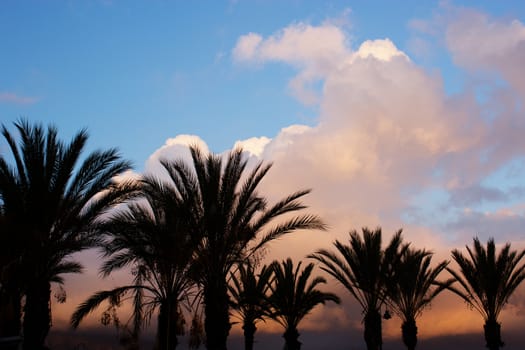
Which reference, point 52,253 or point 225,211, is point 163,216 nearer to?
point 225,211

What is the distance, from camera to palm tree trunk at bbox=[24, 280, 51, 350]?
16469mm

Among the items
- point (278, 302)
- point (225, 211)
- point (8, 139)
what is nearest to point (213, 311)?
point (225, 211)

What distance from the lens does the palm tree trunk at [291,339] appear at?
30.9 meters

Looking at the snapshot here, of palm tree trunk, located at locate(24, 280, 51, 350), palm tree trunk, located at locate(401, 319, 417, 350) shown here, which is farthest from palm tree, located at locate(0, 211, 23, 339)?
palm tree trunk, located at locate(401, 319, 417, 350)

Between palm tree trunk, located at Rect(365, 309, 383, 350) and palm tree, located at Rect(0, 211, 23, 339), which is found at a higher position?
palm tree, located at Rect(0, 211, 23, 339)

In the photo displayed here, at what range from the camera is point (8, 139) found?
17.2 meters

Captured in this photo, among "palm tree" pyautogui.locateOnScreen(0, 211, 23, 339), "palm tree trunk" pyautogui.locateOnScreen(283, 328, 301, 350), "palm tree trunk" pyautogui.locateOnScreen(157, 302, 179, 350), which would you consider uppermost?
"palm tree" pyautogui.locateOnScreen(0, 211, 23, 339)

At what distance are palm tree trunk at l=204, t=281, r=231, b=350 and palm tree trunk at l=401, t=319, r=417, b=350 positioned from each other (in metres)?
11.6

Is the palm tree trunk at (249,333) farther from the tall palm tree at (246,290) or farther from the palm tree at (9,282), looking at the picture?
the palm tree at (9,282)

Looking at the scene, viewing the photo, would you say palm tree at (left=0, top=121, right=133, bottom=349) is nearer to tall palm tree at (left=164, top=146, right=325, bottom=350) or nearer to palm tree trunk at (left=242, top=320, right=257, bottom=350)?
tall palm tree at (left=164, top=146, right=325, bottom=350)

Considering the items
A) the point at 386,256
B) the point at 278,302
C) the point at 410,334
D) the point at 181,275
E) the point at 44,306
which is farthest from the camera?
the point at 278,302

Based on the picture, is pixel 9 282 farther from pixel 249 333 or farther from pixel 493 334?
pixel 493 334

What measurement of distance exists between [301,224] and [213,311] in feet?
13.6

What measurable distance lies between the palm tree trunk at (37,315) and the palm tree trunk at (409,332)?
17.2 m
